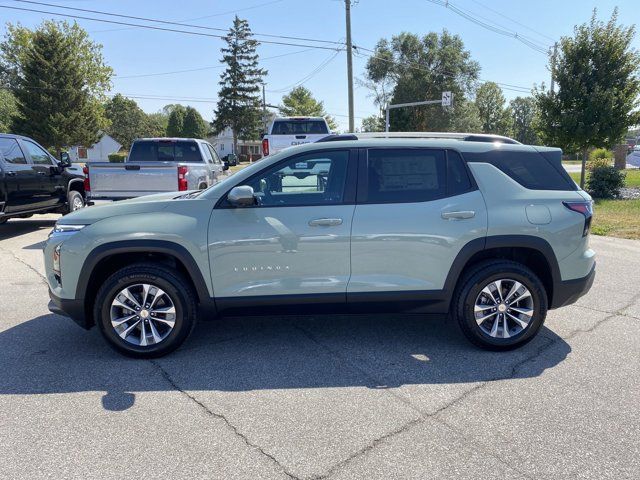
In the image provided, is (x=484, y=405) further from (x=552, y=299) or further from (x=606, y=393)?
(x=552, y=299)

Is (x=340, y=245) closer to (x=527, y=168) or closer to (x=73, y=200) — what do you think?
(x=527, y=168)

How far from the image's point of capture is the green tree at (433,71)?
144ft

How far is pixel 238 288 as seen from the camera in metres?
3.85

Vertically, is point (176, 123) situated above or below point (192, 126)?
above

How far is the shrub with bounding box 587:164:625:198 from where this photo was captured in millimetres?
15688

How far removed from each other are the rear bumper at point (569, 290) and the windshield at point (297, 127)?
10.9 meters

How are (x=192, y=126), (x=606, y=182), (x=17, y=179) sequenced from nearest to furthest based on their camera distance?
(x=17, y=179) < (x=606, y=182) < (x=192, y=126)

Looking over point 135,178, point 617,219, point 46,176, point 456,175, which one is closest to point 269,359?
point 456,175

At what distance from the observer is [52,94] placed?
4138 centimetres

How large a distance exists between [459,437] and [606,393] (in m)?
1.32

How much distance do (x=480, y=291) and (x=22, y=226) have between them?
1092cm

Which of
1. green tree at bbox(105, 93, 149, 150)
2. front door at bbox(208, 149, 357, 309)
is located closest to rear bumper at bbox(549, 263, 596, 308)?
front door at bbox(208, 149, 357, 309)

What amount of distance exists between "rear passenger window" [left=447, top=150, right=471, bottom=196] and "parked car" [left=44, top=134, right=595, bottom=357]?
0.5 inches

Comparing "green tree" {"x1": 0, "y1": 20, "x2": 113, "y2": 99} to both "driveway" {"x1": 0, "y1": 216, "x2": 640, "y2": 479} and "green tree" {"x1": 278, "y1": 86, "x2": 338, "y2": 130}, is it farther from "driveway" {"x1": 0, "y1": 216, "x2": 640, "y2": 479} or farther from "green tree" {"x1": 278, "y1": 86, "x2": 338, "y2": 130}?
"driveway" {"x1": 0, "y1": 216, "x2": 640, "y2": 479}
